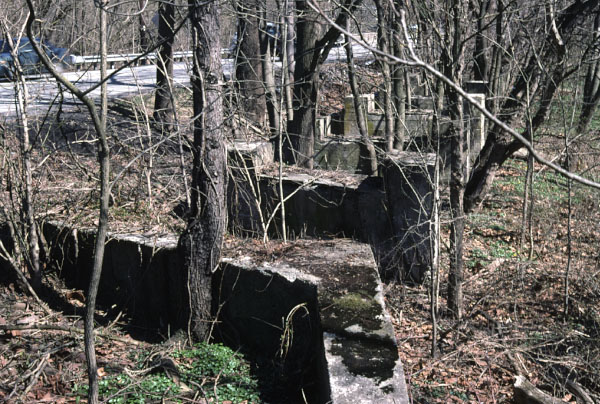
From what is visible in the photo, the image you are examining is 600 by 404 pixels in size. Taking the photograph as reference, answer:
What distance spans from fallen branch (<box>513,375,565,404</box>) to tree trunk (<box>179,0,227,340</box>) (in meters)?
2.97

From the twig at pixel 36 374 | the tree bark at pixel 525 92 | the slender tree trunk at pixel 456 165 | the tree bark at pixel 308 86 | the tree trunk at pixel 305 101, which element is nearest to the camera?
the twig at pixel 36 374

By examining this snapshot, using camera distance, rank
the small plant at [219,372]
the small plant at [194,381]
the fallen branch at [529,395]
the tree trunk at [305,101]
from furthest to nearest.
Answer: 1. the tree trunk at [305,101]
2. the fallen branch at [529,395]
3. the small plant at [219,372]
4. the small plant at [194,381]

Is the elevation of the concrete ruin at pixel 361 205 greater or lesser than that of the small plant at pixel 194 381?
greater

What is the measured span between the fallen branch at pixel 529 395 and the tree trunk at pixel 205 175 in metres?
2.97

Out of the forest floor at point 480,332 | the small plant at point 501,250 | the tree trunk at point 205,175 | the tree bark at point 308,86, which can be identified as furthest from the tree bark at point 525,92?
the tree trunk at point 205,175

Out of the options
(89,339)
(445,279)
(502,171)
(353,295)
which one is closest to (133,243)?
(353,295)

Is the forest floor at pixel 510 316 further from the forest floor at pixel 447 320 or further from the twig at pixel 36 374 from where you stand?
the twig at pixel 36 374

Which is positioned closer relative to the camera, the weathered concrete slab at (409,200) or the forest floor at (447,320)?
the forest floor at (447,320)

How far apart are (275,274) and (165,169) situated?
5513 millimetres

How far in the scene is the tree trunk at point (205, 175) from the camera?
5344 mm

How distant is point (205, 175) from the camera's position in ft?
18.1

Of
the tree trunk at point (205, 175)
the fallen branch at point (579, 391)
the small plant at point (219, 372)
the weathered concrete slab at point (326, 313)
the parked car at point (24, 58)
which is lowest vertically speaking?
the fallen branch at point (579, 391)

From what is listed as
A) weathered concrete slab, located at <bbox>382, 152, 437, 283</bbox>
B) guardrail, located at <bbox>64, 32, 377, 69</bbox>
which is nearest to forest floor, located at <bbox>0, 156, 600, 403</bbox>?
weathered concrete slab, located at <bbox>382, 152, 437, 283</bbox>

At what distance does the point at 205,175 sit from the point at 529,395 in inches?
141
